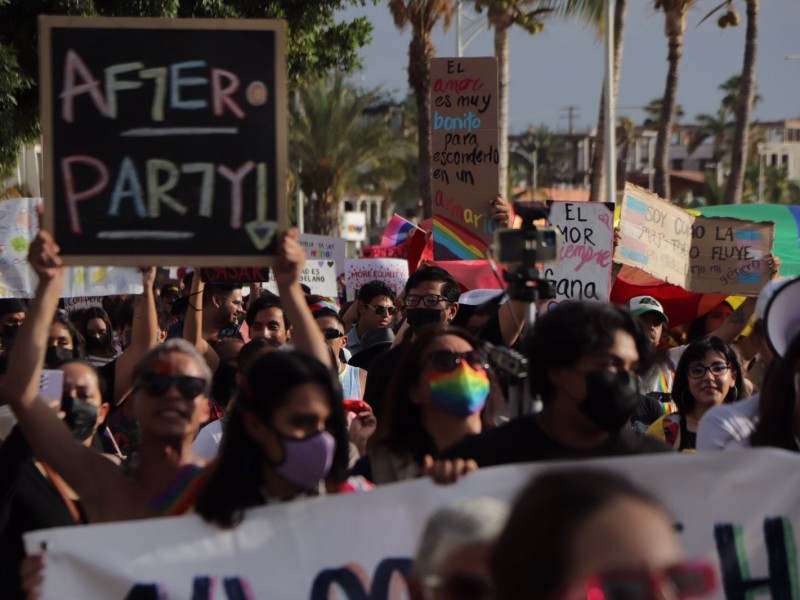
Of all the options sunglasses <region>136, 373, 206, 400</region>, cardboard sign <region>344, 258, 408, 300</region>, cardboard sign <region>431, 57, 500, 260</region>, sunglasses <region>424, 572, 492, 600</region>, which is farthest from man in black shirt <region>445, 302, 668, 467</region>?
cardboard sign <region>344, 258, 408, 300</region>

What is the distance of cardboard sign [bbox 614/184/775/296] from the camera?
26.6 ft

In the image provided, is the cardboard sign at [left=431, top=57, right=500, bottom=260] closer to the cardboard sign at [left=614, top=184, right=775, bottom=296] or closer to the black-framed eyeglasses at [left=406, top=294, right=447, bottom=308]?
the black-framed eyeglasses at [left=406, top=294, right=447, bottom=308]

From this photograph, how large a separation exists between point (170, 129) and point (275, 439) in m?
1.04

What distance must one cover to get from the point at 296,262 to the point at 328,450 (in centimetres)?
64

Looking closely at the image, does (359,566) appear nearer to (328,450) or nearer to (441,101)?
(328,450)

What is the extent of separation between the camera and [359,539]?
128 inches

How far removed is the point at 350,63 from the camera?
14766 mm

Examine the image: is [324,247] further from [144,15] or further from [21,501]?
A: [21,501]

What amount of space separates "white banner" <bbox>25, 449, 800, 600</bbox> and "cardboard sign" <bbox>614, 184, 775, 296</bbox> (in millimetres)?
4849

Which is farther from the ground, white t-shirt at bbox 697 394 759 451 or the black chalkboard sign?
the black chalkboard sign

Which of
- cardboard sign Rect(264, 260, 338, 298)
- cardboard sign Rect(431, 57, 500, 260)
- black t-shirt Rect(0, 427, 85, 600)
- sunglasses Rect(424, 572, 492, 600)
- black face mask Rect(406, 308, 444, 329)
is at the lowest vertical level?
cardboard sign Rect(264, 260, 338, 298)

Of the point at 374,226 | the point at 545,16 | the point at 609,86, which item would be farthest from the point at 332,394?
the point at 374,226

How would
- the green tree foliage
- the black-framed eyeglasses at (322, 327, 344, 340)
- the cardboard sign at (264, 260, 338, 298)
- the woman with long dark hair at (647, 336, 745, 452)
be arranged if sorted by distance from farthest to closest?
the cardboard sign at (264, 260, 338, 298) < the green tree foliage < the black-framed eyeglasses at (322, 327, 344, 340) < the woman with long dark hair at (647, 336, 745, 452)

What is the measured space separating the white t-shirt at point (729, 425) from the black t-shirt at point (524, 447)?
0.45 meters
